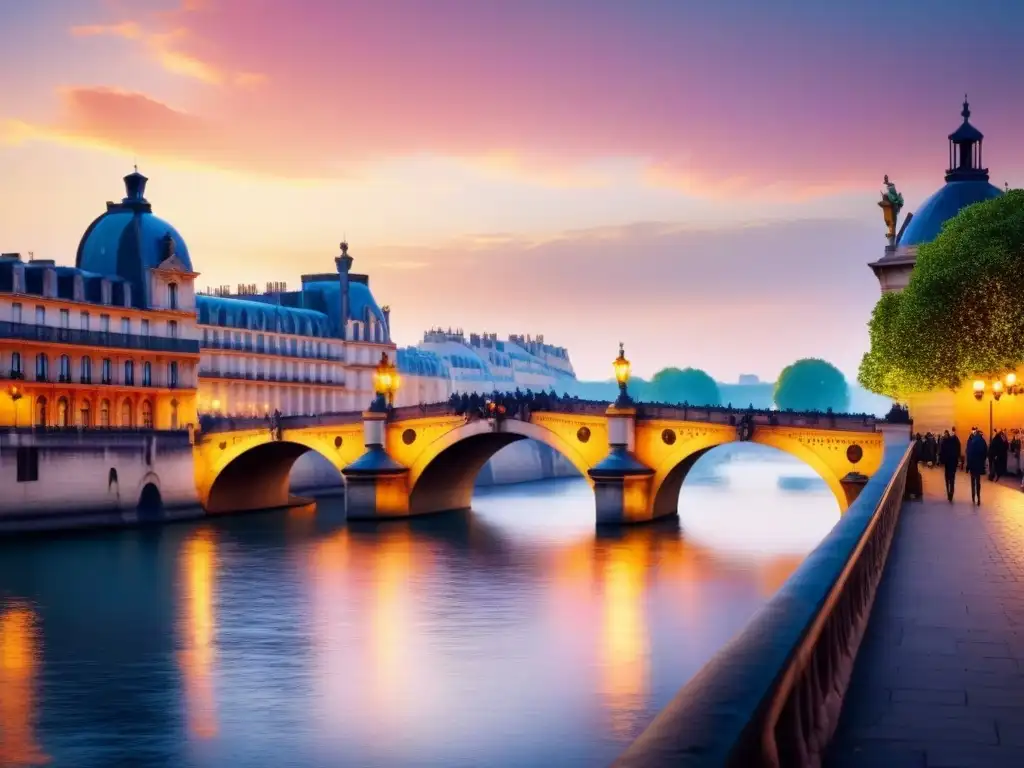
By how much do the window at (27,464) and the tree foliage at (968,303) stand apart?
3790cm

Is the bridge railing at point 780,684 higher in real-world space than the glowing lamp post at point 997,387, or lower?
lower

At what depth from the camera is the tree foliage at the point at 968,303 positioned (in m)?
52.1

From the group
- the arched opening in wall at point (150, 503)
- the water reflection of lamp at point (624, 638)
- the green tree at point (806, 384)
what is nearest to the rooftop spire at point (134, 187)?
the arched opening in wall at point (150, 503)

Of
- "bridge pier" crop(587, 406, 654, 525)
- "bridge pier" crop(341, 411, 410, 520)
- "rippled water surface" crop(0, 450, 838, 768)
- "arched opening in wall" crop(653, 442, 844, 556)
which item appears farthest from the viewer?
"bridge pier" crop(341, 411, 410, 520)

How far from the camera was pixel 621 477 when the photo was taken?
63.9 m

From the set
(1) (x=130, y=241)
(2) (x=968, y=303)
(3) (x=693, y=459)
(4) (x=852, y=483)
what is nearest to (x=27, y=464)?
(1) (x=130, y=241)

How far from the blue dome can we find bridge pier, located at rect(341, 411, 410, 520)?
89.6 ft

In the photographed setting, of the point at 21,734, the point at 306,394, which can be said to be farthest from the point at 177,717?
the point at 306,394

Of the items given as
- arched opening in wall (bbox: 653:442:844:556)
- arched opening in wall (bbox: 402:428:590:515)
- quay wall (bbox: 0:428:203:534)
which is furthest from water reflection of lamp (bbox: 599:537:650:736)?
quay wall (bbox: 0:428:203:534)

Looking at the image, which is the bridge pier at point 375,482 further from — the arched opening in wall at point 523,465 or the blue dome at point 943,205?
the arched opening in wall at point 523,465

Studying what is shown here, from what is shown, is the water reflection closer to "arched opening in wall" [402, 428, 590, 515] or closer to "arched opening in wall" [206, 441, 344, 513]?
"arched opening in wall" [402, 428, 590, 515]

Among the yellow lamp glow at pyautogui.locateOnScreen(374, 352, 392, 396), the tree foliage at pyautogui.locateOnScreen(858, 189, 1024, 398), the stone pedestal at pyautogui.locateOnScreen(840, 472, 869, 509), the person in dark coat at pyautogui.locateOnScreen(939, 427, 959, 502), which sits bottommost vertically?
the stone pedestal at pyautogui.locateOnScreen(840, 472, 869, 509)

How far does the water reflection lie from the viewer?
24.8 metres

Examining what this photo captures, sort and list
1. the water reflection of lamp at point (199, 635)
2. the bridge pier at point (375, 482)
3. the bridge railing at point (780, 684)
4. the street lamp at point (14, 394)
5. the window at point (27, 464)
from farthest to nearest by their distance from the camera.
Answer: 1. the bridge pier at point (375, 482)
2. the street lamp at point (14, 394)
3. the window at point (27, 464)
4. the water reflection of lamp at point (199, 635)
5. the bridge railing at point (780, 684)
